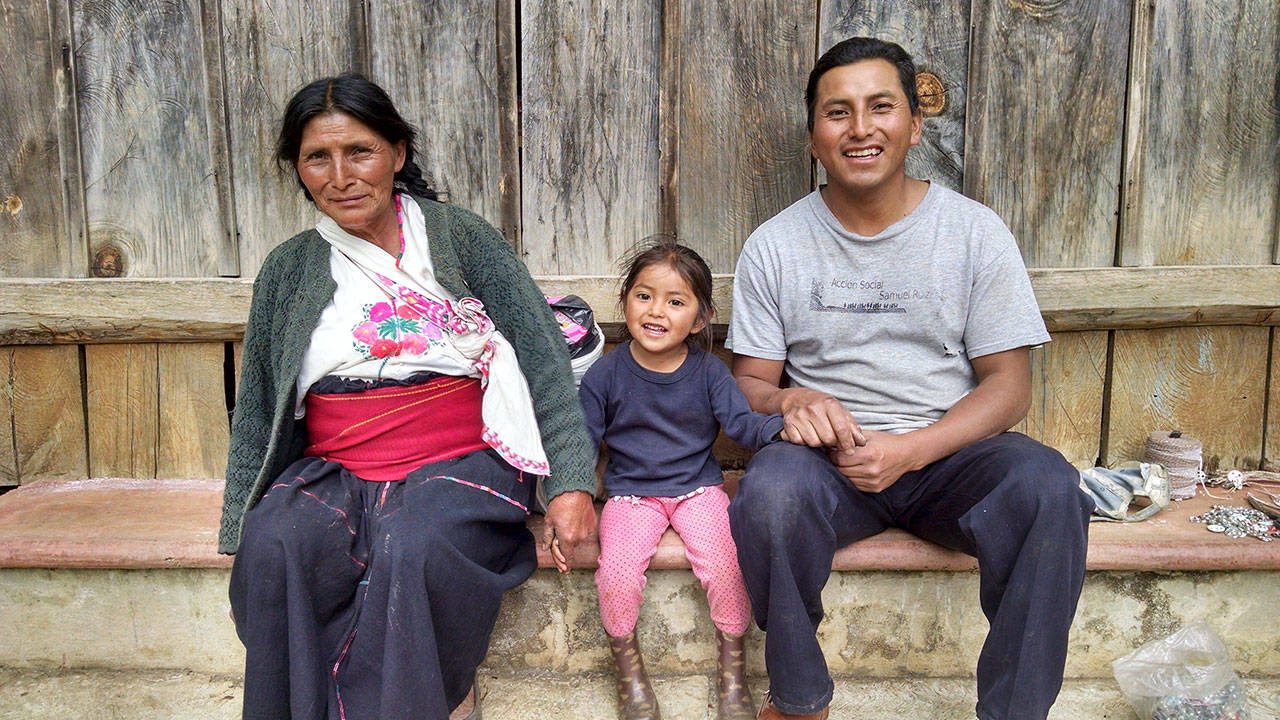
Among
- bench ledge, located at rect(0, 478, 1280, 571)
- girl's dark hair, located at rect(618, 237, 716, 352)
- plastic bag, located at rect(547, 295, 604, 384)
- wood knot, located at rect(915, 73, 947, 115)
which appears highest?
wood knot, located at rect(915, 73, 947, 115)

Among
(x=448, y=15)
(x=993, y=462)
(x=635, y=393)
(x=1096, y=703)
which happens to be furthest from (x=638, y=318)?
(x=1096, y=703)

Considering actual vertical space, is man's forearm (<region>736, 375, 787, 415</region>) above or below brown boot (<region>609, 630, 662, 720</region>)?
above

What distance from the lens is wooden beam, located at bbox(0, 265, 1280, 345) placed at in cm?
254

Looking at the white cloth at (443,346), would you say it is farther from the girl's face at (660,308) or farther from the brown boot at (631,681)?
the brown boot at (631,681)

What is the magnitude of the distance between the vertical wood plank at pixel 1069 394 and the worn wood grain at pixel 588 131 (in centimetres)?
126

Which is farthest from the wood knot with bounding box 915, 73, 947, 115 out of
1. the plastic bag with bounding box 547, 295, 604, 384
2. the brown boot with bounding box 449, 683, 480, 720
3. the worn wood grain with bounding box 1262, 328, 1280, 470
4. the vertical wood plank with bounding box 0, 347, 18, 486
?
the vertical wood plank with bounding box 0, 347, 18, 486

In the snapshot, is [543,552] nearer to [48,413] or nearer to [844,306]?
[844,306]

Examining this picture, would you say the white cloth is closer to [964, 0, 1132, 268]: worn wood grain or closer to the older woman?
the older woman

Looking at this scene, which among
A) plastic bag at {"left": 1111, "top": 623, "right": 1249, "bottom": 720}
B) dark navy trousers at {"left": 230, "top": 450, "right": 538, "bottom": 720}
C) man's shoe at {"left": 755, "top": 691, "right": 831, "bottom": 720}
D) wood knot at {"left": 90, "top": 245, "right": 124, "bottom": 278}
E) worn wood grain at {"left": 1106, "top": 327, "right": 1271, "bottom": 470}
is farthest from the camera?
worn wood grain at {"left": 1106, "top": 327, "right": 1271, "bottom": 470}

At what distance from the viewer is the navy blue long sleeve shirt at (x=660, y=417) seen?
2.21m

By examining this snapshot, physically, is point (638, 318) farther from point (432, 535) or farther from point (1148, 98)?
point (1148, 98)

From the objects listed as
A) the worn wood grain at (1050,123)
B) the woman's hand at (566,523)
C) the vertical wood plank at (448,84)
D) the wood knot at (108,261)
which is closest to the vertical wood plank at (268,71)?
the vertical wood plank at (448,84)

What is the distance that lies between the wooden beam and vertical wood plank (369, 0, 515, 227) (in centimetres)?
38

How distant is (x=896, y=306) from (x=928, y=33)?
91 cm
